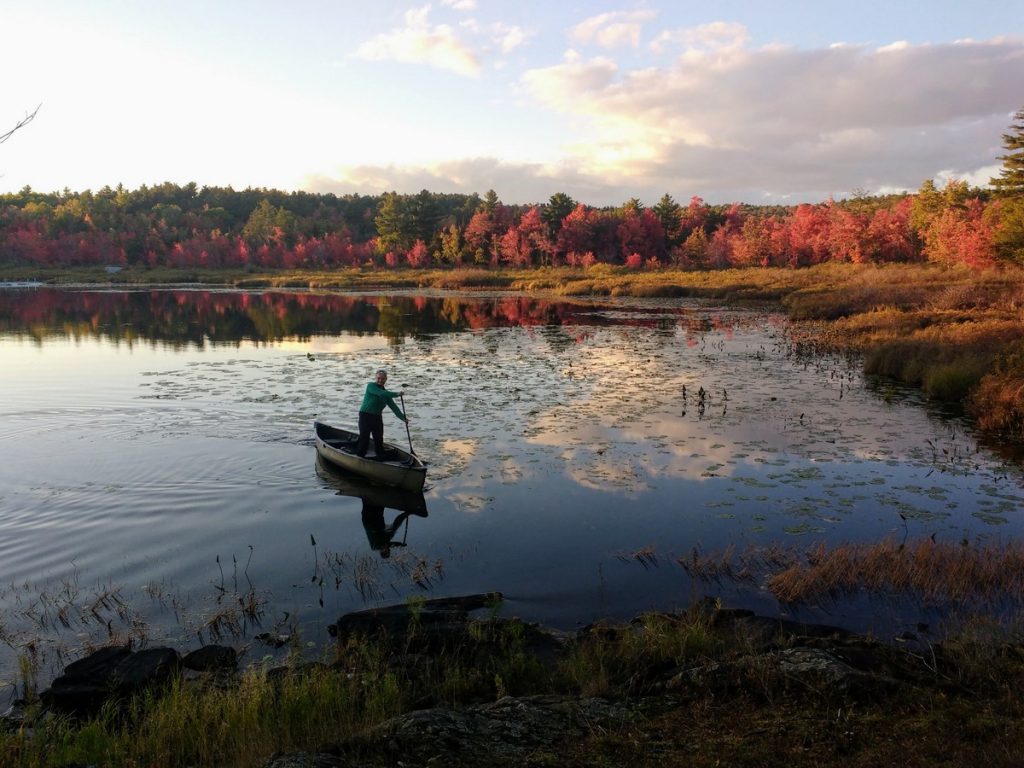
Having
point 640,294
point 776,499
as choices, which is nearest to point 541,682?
point 776,499

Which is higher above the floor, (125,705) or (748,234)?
(748,234)

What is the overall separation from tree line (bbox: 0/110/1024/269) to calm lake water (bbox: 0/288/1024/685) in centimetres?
5106

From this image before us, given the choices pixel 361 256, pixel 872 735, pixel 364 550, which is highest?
pixel 361 256

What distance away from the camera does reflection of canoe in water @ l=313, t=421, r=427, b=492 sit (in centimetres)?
1348

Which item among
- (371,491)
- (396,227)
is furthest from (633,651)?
(396,227)

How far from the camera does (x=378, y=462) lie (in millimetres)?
13820

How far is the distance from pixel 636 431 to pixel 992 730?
13.3m

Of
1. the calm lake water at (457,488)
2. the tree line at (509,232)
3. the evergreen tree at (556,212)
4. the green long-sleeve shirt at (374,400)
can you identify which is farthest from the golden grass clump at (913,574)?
the evergreen tree at (556,212)

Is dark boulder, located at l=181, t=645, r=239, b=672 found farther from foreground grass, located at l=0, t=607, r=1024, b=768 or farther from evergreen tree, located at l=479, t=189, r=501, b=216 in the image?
evergreen tree, located at l=479, t=189, r=501, b=216

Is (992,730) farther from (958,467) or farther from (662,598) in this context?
(958,467)

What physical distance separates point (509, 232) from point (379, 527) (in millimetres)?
102621

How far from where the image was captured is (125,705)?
22.5 feet

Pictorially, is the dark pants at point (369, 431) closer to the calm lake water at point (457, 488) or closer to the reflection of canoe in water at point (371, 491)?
the reflection of canoe in water at point (371, 491)

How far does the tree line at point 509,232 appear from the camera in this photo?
8031 centimetres
